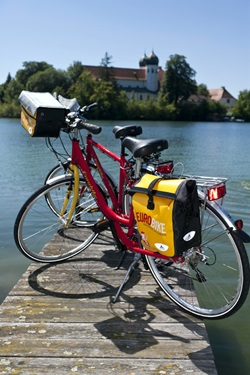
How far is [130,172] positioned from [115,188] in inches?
13.2

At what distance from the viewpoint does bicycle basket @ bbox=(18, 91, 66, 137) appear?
3658mm

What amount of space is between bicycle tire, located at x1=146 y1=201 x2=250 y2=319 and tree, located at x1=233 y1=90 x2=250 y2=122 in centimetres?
10512

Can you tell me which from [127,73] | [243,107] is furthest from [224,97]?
[127,73]

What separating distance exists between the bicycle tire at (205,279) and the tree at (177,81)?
8844 centimetres

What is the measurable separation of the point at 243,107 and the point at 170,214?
107428mm

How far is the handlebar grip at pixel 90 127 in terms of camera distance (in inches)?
141

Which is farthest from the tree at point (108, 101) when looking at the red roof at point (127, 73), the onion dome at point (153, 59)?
the onion dome at point (153, 59)

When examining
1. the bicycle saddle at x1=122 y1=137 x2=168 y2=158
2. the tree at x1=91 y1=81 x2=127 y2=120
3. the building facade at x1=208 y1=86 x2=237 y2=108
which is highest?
the building facade at x1=208 y1=86 x2=237 y2=108

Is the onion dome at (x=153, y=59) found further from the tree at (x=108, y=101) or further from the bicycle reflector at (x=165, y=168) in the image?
the bicycle reflector at (x=165, y=168)

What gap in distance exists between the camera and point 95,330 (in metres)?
2.92

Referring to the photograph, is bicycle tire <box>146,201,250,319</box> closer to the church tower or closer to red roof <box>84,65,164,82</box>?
red roof <box>84,65,164,82</box>

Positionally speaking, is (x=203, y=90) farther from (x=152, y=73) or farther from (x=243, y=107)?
(x=152, y=73)

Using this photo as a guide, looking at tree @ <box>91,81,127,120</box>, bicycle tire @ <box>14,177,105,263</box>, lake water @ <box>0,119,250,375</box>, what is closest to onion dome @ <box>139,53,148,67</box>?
tree @ <box>91,81,127,120</box>

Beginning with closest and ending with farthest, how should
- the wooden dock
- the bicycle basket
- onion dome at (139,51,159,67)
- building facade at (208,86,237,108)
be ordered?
the wooden dock, the bicycle basket, onion dome at (139,51,159,67), building facade at (208,86,237,108)
